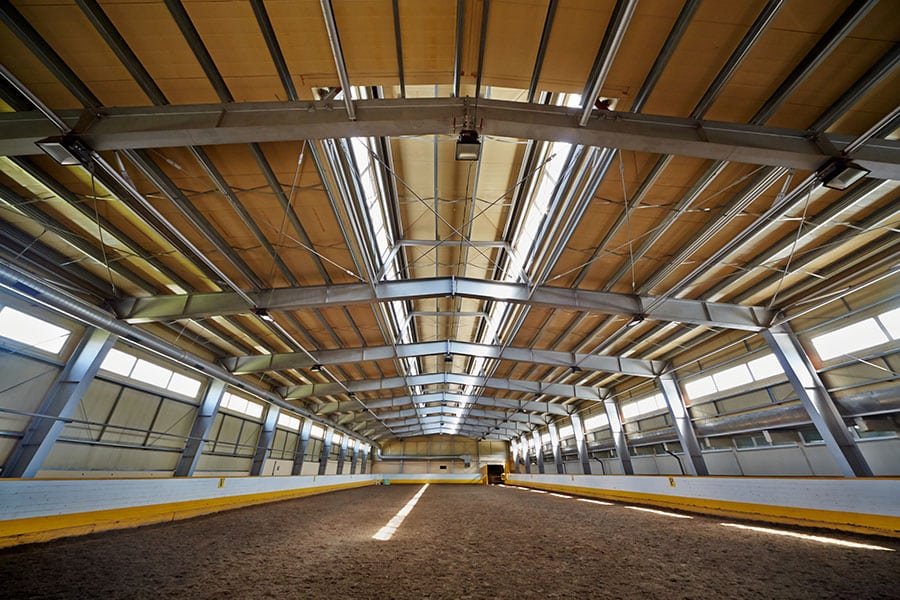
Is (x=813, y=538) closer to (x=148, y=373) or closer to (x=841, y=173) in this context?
(x=841, y=173)

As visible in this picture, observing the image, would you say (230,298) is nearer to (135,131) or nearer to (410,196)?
(135,131)

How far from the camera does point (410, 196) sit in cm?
796

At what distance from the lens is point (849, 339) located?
916 cm

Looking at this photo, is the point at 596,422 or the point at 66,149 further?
the point at 596,422

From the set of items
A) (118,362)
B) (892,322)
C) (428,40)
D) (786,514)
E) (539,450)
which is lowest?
(786,514)

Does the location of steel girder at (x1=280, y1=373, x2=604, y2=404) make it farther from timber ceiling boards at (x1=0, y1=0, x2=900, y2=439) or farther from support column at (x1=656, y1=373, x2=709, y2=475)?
timber ceiling boards at (x1=0, y1=0, x2=900, y2=439)

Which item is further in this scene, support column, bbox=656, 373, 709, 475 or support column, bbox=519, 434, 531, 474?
support column, bbox=519, 434, 531, 474

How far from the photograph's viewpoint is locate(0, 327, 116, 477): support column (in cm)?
789

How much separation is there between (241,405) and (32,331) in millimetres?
9684

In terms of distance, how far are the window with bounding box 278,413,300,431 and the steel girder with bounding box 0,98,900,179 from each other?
1946 cm

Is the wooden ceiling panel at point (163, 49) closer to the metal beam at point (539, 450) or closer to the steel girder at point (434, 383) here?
the steel girder at point (434, 383)

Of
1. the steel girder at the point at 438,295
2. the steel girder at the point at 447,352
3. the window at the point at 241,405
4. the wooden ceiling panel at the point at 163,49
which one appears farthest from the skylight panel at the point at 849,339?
the window at the point at 241,405

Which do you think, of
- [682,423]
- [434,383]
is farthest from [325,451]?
[682,423]

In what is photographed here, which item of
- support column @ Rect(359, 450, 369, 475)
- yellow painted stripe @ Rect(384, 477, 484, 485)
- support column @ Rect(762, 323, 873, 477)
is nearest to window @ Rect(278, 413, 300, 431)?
support column @ Rect(359, 450, 369, 475)
